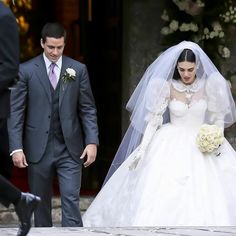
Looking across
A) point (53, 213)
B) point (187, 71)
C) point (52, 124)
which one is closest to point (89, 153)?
point (52, 124)

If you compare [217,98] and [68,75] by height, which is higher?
[68,75]

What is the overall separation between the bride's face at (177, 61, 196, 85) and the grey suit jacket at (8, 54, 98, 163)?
92cm

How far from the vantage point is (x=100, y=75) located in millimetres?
12266

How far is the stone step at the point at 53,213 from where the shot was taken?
11008 mm

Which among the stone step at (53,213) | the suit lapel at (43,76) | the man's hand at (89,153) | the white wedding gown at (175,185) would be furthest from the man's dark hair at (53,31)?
the stone step at (53,213)

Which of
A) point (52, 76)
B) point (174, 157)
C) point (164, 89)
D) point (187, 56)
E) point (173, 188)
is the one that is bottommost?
point (173, 188)

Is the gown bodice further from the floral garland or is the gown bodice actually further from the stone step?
the stone step

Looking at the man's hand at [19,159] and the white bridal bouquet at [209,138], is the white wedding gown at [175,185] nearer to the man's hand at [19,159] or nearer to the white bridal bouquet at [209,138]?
the white bridal bouquet at [209,138]

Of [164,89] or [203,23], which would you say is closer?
[164,89]

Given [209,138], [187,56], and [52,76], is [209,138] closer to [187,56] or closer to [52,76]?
[187,56]

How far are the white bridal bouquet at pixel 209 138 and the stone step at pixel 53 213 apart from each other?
7.51 ft

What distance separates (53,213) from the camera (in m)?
11.2

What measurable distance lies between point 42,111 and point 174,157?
1.29 metres

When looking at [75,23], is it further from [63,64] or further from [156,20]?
[63,64]
